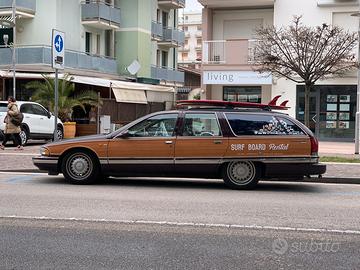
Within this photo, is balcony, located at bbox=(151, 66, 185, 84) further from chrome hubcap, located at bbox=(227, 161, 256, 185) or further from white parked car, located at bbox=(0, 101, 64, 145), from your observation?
chrome hubcap, located at bbox=(227, 161, 256, 185)

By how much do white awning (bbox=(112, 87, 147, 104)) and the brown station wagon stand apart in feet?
53.7

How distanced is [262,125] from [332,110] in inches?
537

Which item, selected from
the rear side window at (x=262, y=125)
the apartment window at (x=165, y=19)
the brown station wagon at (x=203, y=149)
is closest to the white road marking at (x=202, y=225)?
the brown station wagon at (x=203, y=149)

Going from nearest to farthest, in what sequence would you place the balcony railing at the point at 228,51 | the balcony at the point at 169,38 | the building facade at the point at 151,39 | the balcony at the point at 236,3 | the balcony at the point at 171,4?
the balcony railing at the point at 228,51, the balcony at the point at 236,3, the building facade at the point at 151,39, the balcony at the point at 171,4, the balcony at the point at 169,38

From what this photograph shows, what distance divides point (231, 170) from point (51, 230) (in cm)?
459

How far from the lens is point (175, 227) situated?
706 centimetres

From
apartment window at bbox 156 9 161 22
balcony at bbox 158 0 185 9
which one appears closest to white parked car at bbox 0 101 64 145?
apartment window at bbox 156 9 161 22

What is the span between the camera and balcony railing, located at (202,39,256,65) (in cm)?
2336

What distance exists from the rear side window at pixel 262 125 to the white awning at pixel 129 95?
17.0 m

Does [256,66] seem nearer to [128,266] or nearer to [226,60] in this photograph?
[226,60]

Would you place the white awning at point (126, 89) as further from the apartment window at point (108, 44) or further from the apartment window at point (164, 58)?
the apartment window at point (164, 58)

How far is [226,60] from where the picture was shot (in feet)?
78.2

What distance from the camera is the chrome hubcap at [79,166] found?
10.8m

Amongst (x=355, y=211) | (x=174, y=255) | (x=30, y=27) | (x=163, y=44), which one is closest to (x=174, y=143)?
(x=355, y=211)
